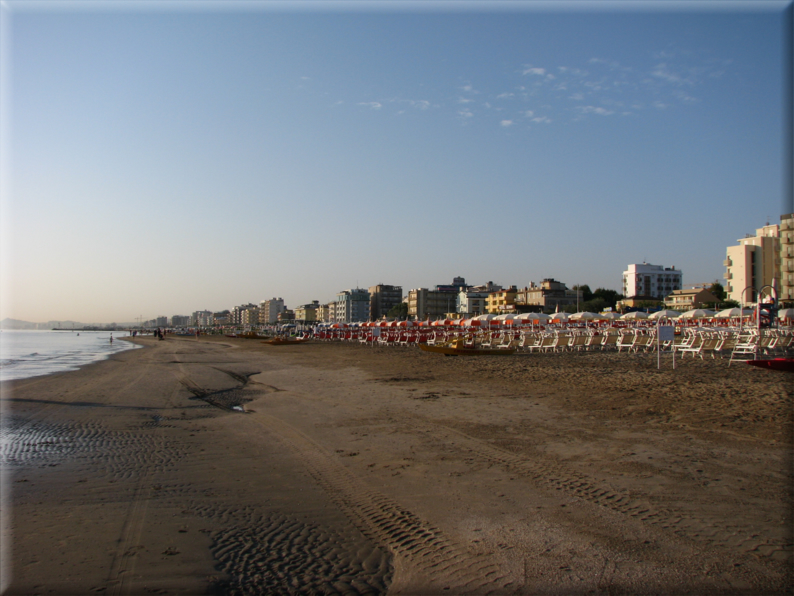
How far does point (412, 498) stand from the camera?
4.72 m

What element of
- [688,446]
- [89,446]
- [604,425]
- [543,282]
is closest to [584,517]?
[688,446]

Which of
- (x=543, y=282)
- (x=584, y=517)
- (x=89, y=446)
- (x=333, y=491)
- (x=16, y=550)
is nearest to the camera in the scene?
(x=16, y=550)

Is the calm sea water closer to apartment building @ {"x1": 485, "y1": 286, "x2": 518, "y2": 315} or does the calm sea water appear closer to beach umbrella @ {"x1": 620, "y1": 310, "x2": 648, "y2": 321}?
beach umbrella @ {"x1": 620, "y1": 310, "x2": 648, "y2": 321}

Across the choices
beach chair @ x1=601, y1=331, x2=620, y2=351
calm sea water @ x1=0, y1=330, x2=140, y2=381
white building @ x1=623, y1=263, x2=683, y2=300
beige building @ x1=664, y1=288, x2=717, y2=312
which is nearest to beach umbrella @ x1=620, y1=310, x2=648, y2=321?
beach chair @ x1=601, y1=331, x2=620, y2=351

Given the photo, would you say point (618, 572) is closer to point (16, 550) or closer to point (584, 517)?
point (584, 517)

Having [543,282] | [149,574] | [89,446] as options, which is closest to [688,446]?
[149,574]

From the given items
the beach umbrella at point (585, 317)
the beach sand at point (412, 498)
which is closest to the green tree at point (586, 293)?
the beach umbrella at point (585, 317)

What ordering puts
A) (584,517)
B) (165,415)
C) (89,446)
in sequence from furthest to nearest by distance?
(165,415) < (89,446) < (584,517)

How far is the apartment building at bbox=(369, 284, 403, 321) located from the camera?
164 metres

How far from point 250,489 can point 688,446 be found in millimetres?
5200

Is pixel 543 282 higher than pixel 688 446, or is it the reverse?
pixel 543 282

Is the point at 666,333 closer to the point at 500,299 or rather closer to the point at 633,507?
the point at 633,507

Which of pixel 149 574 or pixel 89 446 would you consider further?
pixel 89 446

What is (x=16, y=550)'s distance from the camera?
3740 millimetres
